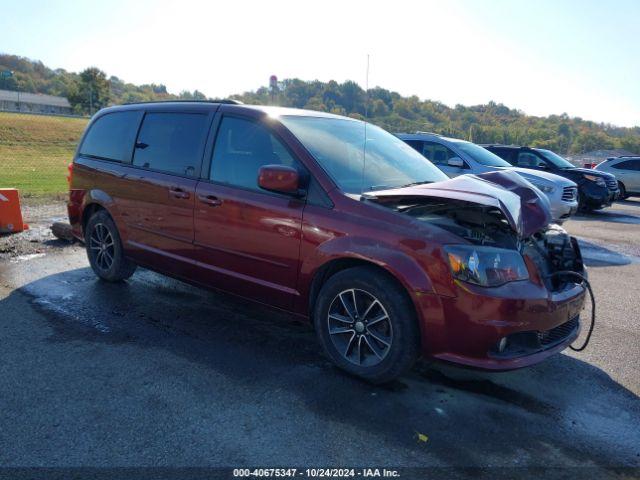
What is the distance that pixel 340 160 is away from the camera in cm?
407

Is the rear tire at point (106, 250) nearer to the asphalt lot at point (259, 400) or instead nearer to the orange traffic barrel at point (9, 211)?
the asphalt lot at point (259, 400)

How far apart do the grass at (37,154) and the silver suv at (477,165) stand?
27.6ft

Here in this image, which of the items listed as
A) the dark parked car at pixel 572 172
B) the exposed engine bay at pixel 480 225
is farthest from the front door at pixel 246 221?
the dark parked car at pixel 572 172

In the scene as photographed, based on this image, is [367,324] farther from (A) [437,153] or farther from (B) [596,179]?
(B) [596,179]

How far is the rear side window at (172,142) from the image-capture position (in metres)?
4.60

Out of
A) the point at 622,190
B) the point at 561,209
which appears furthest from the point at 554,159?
the point at 622,190

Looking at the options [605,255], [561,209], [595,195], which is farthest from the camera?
[595,195]

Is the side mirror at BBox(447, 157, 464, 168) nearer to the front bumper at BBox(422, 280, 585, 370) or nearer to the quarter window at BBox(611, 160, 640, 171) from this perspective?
the front bumper at BBox(422, 280, 585, 370)

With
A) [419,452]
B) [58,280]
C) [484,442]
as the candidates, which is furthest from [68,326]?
[484,442]

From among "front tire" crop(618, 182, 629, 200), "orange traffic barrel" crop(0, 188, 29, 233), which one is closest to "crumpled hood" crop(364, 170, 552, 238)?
"orange traffic barrel" crop(0, 188, 29, 233)

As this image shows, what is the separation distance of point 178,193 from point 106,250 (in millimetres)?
1611

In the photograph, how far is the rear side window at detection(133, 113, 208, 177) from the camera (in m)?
4.60

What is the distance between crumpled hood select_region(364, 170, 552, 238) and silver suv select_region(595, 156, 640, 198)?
55.9 feet

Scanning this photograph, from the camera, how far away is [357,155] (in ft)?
14.1
